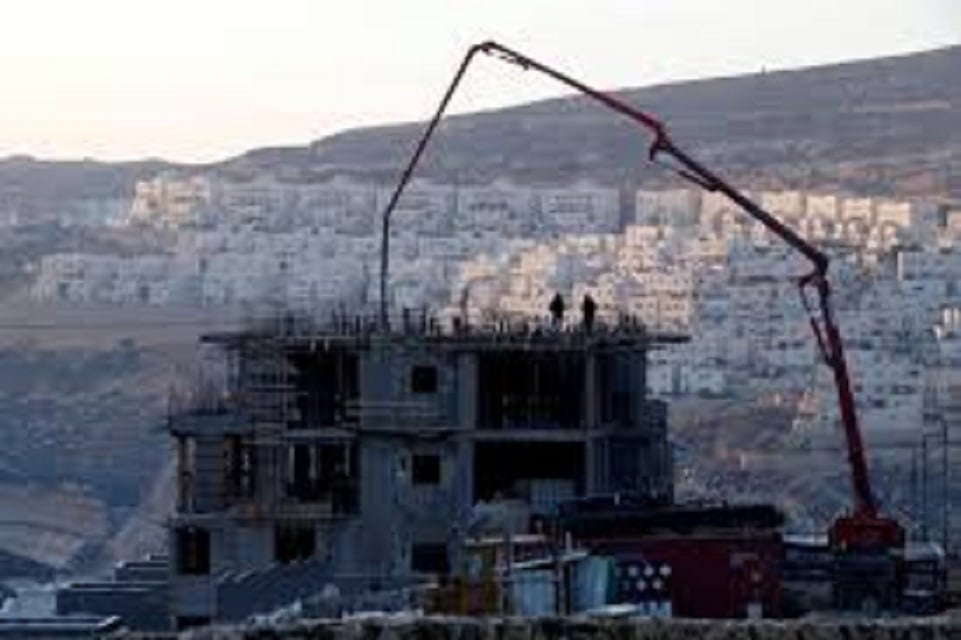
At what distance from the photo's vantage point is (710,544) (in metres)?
26.4

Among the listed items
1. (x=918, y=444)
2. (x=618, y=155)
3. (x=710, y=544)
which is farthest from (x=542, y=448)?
(x=618, y=155)

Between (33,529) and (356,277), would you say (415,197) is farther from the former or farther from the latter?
(33,529)

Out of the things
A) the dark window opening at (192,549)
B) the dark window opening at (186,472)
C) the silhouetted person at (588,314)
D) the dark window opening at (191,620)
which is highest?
the silhouetted person at (588,314)

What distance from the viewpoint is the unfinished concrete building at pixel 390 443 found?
32156mm

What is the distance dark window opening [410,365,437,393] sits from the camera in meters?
32.7

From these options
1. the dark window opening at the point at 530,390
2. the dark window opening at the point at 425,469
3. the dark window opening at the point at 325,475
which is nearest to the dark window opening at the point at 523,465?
the dark window opening at the point at 530,390

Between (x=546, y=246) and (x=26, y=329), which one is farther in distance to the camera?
(x=546, y=246)

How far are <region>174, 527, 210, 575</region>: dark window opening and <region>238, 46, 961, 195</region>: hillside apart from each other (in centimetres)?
12292

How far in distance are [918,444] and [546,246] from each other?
61942mm

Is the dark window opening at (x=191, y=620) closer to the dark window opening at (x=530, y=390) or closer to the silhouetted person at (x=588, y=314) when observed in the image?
the dark window opening at (x=530, y=390)

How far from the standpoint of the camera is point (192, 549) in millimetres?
33156

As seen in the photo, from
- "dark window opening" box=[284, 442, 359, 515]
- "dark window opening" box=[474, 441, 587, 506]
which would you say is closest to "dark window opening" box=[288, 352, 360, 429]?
"dark window opening" box=[284, 442, 359, 515]

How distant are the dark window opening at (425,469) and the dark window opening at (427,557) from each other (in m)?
0.74

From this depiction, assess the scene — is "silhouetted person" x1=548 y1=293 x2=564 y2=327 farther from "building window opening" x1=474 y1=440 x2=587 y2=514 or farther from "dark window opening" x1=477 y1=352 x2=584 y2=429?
"building window opening" x1=474 y1=440 x2=587 y2=514
